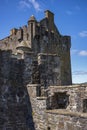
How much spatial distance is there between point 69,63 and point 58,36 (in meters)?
4.40

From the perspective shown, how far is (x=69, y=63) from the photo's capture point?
38.4 meters

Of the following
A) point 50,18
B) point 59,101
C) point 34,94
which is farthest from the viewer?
point 50,18

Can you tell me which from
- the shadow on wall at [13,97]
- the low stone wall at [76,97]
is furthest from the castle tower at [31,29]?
the low stone wall at [76,97]

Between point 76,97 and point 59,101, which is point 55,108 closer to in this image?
point 59,101

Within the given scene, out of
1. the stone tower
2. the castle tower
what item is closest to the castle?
the stone tower

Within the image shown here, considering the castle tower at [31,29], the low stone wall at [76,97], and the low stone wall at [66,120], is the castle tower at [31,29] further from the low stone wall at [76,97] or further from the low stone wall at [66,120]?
the low stone wall at [66,120]

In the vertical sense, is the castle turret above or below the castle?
above

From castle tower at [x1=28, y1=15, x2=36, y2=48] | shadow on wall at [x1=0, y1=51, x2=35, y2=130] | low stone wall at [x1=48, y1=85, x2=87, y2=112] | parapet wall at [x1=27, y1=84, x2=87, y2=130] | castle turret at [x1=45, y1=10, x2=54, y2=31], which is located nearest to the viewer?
parapet wall at [x1=27, y1=84, x2=87, y2=130]

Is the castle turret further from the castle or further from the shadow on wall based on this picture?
the shadow on wall

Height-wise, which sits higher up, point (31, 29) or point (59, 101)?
point (31, 29)

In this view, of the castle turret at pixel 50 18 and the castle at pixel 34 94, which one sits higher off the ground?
the castle turret at pixel 50 18

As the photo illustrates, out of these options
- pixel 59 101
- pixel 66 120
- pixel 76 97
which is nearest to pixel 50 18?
pixel 59 101

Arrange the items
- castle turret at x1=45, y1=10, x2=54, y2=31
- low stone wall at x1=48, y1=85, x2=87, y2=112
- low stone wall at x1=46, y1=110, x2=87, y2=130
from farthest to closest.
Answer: castle turret at x1=45, y1=10, x2=54, y2=31, low stone wall at x1=48, y1=85, x2=87, y2=112, low stone wall at x1=46, y1=110, x2=87, y2=130

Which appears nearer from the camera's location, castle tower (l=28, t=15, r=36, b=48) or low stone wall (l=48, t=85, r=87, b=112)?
low stone wall (l=48, t=85, r=87, b=112)
